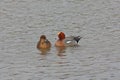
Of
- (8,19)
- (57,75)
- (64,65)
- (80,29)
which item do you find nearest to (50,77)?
(57,75)

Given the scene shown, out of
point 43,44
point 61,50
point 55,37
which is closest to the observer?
point 43,44

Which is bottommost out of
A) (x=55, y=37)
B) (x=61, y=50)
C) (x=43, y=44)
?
(x=61, y=50)

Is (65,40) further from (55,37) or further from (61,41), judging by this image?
(55,37)

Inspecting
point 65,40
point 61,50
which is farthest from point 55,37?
point 61,50

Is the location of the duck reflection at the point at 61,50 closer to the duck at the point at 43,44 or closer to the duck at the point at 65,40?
the duck at the point at 65,40

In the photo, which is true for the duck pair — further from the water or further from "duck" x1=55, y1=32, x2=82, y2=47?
the water

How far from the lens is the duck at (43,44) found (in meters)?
19.0

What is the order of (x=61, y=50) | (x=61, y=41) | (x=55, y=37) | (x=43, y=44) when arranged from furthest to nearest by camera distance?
(x=55, y=37), (x=61, y=41), (x=61, y=50), (x=43, y=44)

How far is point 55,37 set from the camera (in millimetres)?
20562

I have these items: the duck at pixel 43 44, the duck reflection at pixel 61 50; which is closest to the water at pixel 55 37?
the duck reflection at pixel 61 50

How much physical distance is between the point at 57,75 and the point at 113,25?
7.01 m

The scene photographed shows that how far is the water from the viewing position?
51.5ft

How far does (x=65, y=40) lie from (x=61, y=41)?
135 millimetres

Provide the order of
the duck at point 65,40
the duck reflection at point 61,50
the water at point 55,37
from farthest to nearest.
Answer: the duck at point 65,40 < the duck reflection at point 61,50 < the water at point 55,37
